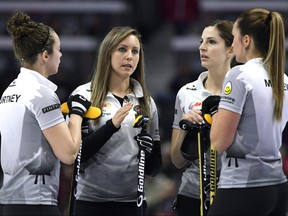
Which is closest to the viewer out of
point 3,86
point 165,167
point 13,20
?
point 13,20

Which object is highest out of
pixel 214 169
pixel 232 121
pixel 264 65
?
pixel 264 65

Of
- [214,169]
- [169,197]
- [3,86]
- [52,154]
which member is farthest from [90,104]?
[3,86]

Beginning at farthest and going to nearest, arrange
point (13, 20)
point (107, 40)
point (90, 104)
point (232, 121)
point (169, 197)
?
point (169, 197) < point (107, 40) < point (90, 104) < point (13, 20) < point (232, 121)

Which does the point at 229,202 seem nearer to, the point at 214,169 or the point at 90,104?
the point at 214,169

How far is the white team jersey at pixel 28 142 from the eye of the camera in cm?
464

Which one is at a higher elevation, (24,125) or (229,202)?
(24,125)

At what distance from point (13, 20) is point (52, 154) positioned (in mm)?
839

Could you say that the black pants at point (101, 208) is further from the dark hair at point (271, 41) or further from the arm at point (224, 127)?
the dark hair at point (271, 41)

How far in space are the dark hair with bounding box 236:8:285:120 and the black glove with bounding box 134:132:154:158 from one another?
103 centimetres

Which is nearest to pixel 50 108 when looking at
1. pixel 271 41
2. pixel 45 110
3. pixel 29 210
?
pixel 45 110

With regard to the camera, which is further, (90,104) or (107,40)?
(107,40)

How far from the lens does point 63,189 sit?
9.44m

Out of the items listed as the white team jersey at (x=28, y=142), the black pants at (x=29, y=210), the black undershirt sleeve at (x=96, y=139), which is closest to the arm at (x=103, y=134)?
the black undershirt sleeve at (x=96, y=139)

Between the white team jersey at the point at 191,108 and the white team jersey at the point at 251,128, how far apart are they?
97cm
